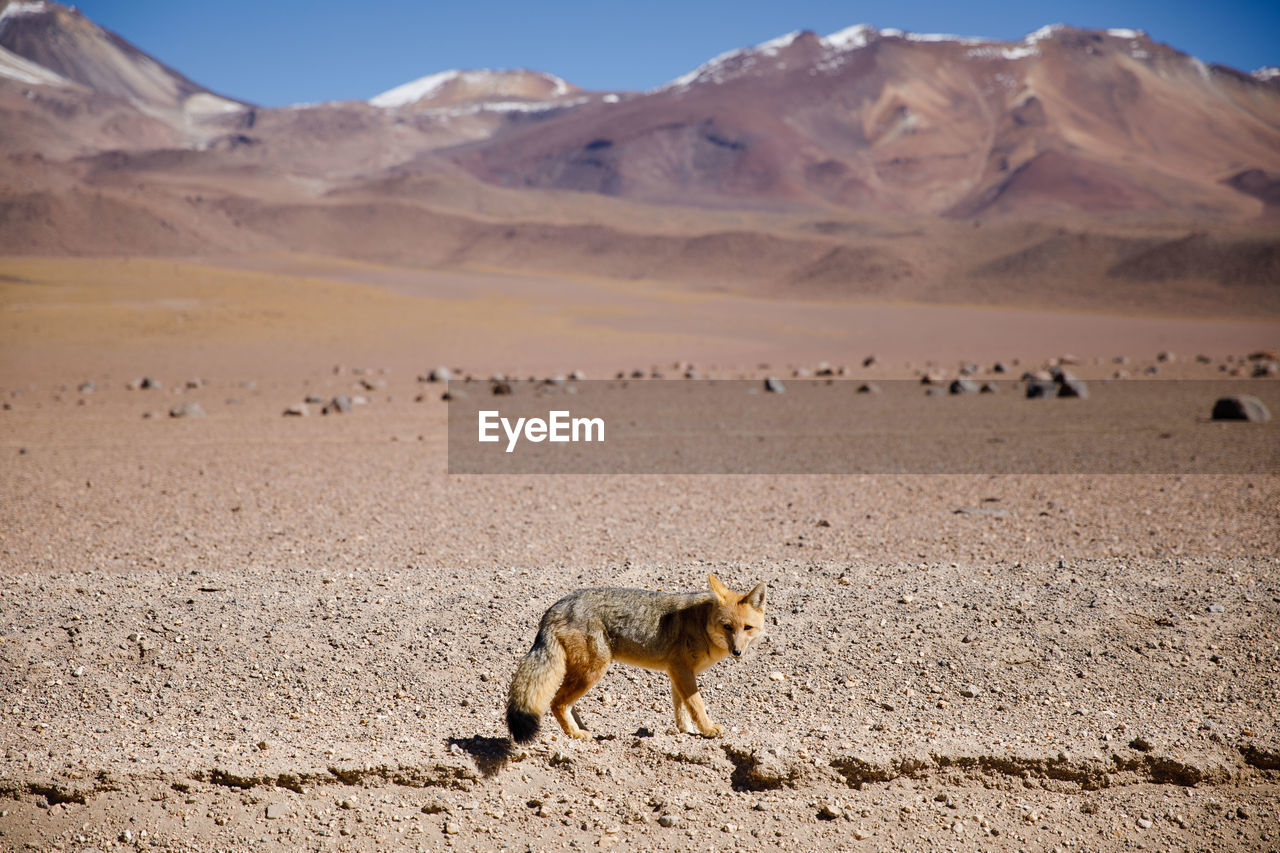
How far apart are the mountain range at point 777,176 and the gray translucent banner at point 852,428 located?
121ft

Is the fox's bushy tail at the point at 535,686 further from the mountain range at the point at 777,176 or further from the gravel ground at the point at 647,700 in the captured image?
the mountain range at the point at 777,176

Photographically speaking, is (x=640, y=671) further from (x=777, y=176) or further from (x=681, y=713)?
(x=777, y=176)

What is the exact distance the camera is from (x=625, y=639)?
12.9ft

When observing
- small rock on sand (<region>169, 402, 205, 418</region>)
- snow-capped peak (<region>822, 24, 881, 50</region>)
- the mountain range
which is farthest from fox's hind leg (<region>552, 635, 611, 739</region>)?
snow-capped peak (<region>822, 24, 881, 50</region>)

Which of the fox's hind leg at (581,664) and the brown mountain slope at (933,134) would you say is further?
the brown mountain slope at (933,134)

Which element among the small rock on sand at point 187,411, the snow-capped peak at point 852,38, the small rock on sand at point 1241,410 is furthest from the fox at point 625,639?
the snow-capped peak at point 852,38

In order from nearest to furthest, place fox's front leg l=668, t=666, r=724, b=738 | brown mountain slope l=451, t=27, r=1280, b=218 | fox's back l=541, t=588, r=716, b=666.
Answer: fox's back l=541, t=588, r=716, b=666, fox's front leg l=668, t=666, r=724, b=738, brown mountain slope l=451, t=27, r=1280, b=218

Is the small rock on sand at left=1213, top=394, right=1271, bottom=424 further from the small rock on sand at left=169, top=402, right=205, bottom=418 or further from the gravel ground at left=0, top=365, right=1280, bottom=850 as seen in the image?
the small rock on sand at left=169, top=402, right=205, bottom=418

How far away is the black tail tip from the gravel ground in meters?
0.85

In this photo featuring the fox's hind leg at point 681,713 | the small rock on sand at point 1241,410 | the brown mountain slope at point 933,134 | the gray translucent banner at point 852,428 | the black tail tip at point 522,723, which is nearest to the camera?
the black tail tip at point 522,723

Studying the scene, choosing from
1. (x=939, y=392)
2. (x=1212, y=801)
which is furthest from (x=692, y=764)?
(x=939, y=392)

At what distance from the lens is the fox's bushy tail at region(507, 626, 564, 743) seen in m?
3.74

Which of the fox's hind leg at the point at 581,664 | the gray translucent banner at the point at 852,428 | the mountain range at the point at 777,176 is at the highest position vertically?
the mountain range at the point at 777,176

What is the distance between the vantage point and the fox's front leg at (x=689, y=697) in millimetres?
4078
